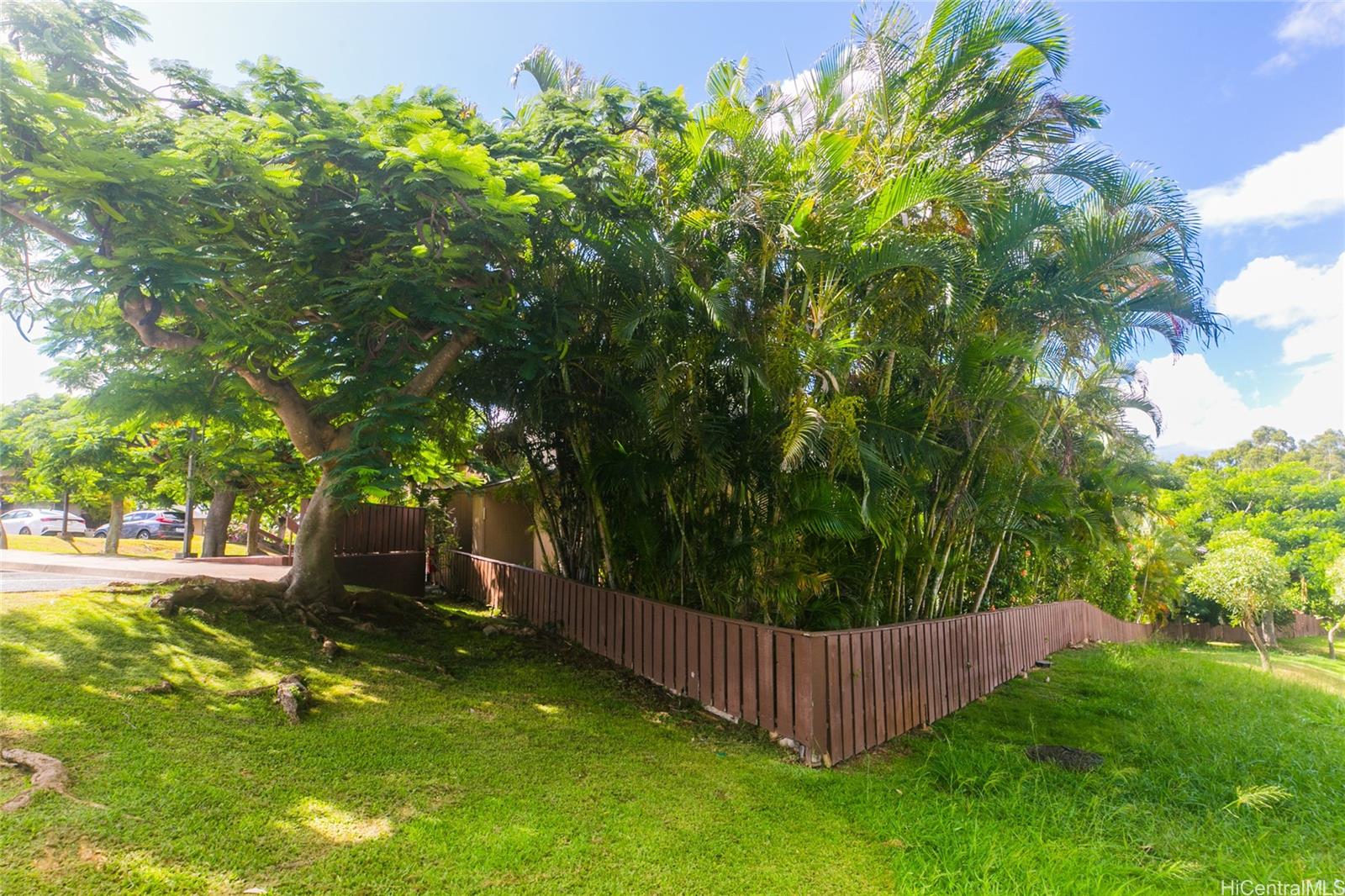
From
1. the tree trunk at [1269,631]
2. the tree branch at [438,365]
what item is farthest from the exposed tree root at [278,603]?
the tree trunk at [1269,631]

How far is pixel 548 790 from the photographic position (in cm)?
381

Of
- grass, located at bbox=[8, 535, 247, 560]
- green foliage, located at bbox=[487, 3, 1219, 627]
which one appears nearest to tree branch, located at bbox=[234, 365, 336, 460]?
green foliage, located at bbox=[487, 3, 1219, 627]

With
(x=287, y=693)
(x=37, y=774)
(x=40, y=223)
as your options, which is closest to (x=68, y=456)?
(x=40, y=223)

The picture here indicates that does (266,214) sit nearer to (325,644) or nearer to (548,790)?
(325,644)

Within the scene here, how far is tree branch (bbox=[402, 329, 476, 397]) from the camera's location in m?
6.44

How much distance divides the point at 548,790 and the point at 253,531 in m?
17.9

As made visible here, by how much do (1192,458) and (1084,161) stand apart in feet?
124

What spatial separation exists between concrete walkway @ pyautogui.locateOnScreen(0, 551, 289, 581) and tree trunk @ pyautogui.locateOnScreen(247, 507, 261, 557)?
5.09 meters

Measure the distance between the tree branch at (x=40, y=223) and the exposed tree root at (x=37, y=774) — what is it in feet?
11.9

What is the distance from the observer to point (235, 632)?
6.12 metres

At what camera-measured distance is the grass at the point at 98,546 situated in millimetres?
17973

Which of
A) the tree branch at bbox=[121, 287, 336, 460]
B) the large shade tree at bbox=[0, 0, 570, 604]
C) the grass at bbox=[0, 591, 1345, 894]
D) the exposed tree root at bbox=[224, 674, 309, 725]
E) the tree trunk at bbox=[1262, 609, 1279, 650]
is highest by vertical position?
the large shade tree at bbox=[0, 0, 570, 604]

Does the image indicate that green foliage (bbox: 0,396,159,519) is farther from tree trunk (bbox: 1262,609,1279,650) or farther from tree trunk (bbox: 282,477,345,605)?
tree trunk (bbox: 1262,609,1279,650)

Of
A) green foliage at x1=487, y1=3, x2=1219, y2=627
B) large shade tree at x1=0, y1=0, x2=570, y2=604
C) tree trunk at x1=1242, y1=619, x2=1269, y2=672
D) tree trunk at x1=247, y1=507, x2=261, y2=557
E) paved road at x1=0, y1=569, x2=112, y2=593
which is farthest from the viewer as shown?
tree trunk at x1=247, y1=507, x2=261, y2=557
